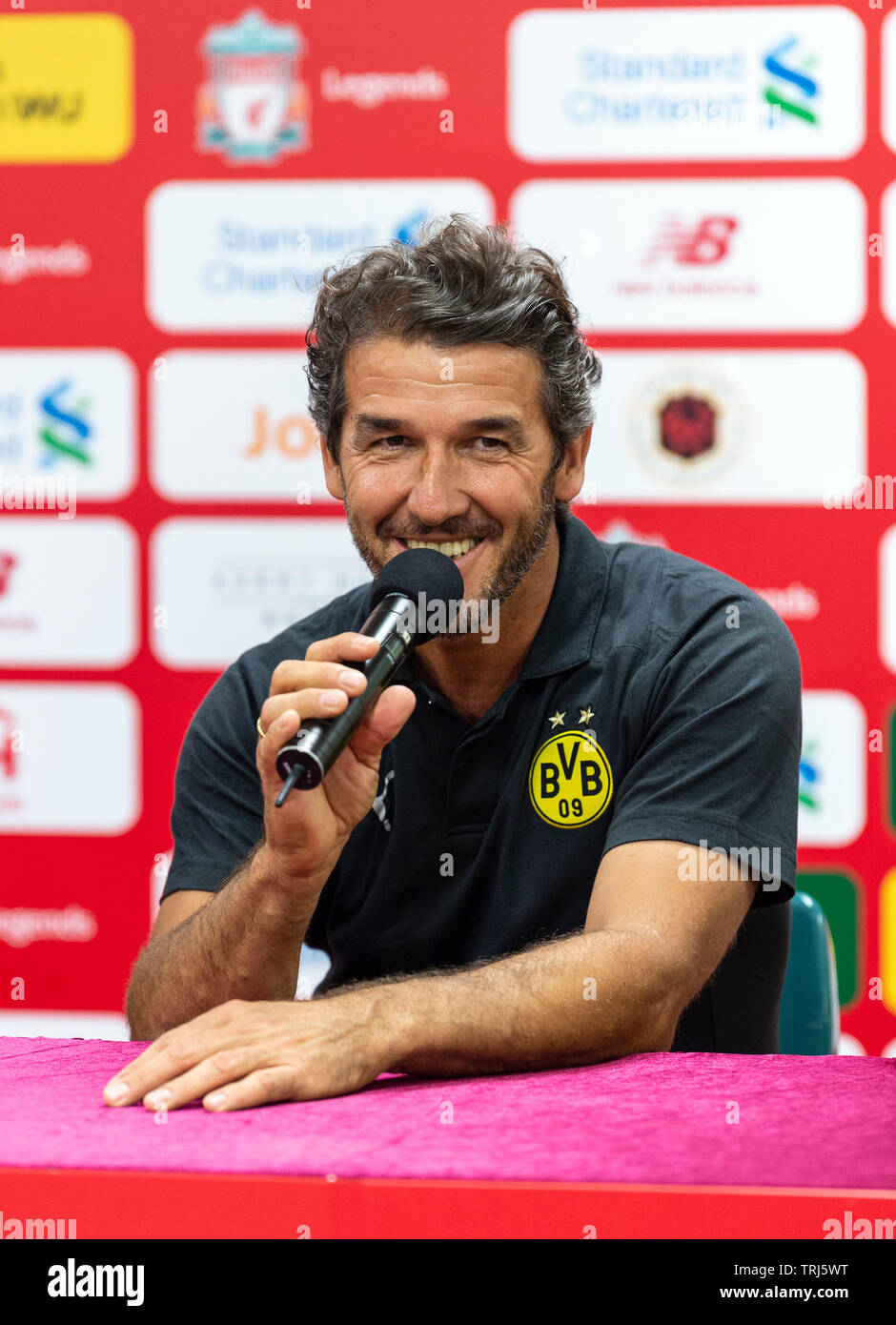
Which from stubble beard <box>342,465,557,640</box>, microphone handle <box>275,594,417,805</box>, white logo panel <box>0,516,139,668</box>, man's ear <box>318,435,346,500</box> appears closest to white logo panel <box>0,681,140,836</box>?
white logo panel <box>0,516,139,668</box>

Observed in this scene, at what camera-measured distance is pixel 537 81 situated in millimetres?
2434

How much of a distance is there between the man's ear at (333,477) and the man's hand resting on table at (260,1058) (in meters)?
0.75

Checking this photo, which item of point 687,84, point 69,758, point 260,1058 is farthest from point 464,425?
point 69,758

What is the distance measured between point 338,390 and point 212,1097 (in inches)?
37.2

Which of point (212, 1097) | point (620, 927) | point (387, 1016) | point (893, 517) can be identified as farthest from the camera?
point (893, 517)

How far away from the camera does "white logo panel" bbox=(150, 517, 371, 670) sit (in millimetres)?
2521

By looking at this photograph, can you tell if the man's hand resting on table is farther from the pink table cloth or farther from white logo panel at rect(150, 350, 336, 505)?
white logo panel at rect(150, 350, 336, 505)

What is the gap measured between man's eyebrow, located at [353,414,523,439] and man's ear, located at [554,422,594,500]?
5.3 inches

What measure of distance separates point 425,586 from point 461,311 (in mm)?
470

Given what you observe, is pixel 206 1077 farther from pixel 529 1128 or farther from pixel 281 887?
pixel 281 887

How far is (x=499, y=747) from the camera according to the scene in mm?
1599

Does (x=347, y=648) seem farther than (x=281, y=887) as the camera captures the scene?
No
